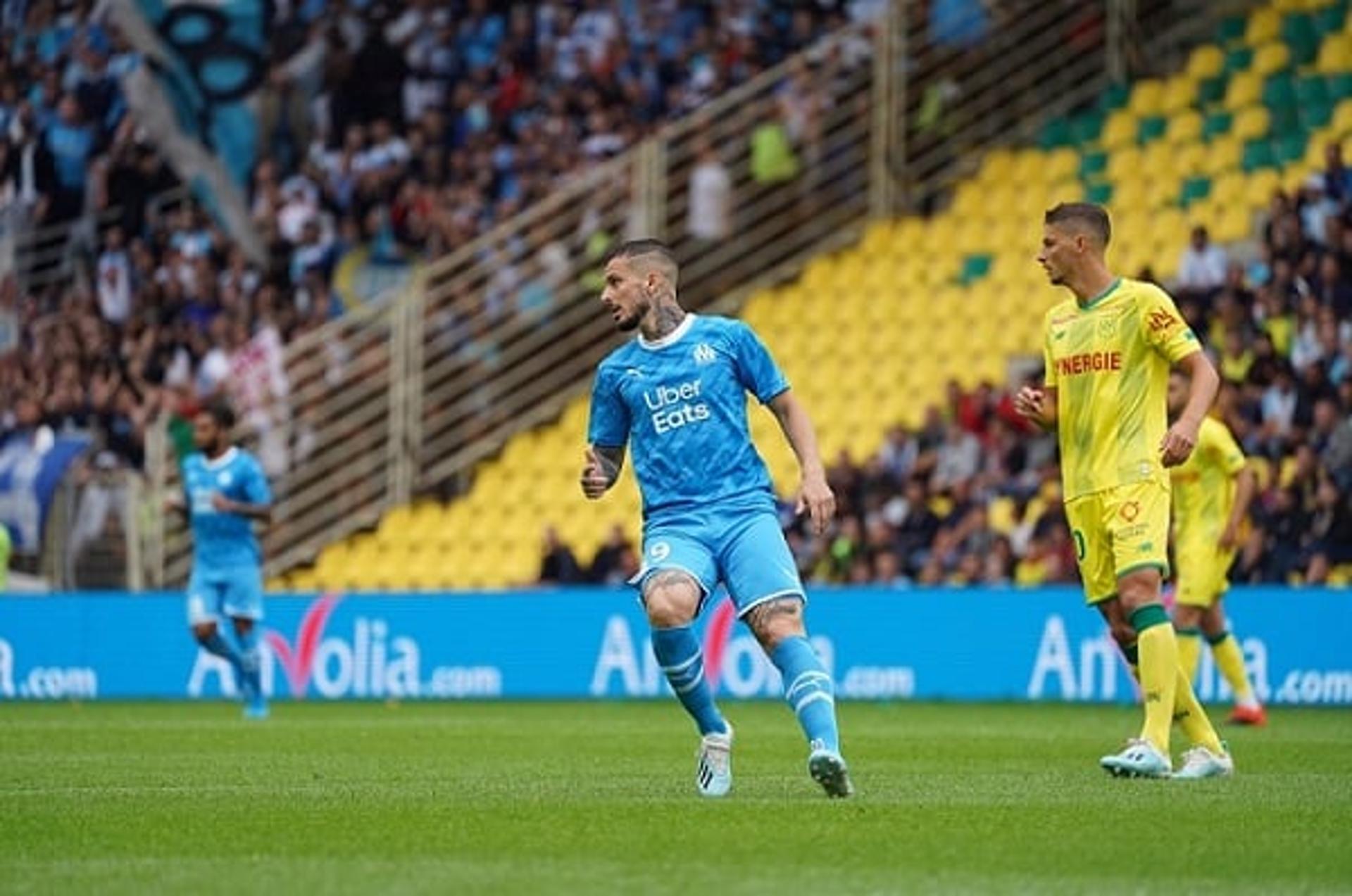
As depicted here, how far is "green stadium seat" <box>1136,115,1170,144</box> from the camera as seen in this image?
30.5 metres

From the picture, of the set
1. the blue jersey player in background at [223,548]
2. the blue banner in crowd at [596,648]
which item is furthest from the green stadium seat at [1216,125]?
the blue jersey player in background at [223,548]

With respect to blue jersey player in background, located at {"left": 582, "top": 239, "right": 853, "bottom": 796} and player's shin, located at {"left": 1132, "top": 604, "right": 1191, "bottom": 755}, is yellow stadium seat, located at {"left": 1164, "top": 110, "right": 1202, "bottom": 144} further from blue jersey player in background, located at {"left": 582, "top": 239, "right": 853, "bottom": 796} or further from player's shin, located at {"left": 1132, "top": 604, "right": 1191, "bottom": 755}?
blue jersey player in background, located at {"left": 582, "top": 239, "right": 853, "bottom": 796}

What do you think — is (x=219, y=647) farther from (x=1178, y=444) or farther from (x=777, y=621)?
(x=1178, y=444)

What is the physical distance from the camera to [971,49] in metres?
31.9

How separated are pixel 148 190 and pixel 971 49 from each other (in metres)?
10.5

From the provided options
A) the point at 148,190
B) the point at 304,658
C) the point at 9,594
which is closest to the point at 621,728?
the point at 304,658

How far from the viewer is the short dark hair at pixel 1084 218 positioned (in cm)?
1313

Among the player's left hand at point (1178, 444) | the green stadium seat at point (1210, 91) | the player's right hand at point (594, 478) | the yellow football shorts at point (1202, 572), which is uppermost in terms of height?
the green stadium seat at point (1210, 91)

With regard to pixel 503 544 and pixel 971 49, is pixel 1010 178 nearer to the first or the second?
pixel 971 49

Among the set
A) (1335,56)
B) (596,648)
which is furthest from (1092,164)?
(596,648)

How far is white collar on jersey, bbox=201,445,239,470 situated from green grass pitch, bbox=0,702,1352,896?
470cm

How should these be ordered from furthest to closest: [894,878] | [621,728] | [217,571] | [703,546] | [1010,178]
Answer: [1010,178] < [217,571] < [621,728] < [703,546] < [894,878]

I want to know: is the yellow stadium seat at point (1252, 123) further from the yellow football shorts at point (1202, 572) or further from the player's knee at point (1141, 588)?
the player's knee at point (1141, 588)

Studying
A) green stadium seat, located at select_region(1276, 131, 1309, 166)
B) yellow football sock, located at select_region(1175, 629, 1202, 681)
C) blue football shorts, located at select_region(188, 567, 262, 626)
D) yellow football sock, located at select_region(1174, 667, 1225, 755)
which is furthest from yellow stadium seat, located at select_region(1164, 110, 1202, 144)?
yellow football sock, located at select_region(1174, 667, 1225, 755)
